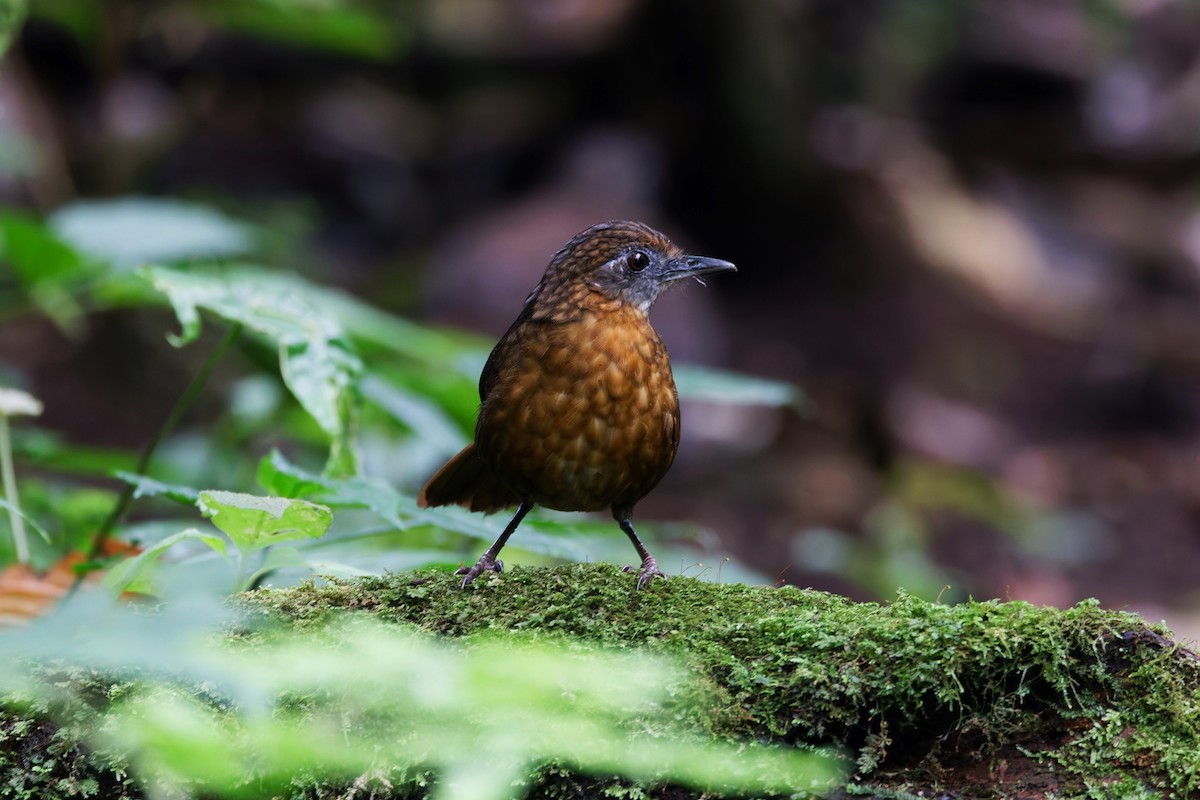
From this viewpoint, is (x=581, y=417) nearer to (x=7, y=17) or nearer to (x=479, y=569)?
(x=479, y=569)

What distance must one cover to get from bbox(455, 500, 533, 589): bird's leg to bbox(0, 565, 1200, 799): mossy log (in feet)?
1.23

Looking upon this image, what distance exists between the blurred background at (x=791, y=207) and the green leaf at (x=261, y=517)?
5523 millimetres

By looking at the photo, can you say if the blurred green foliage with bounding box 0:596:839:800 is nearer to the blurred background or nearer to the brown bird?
the brown bird

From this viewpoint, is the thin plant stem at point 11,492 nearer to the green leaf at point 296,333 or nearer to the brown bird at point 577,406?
the green leaf at point 296,333

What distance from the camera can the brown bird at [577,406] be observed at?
2.93 metres

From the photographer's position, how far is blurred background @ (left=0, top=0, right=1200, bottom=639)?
9.04 metres

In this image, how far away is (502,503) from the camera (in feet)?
11.1

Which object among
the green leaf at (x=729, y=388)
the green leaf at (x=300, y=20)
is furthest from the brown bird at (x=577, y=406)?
the green leaf at (x=300, y=20)

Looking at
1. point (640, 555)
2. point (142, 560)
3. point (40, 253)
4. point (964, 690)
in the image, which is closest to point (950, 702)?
point (964, 690)

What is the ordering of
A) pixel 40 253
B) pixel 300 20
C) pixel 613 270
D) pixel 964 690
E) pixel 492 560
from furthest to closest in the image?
pixel 300 20 < pixel 40 253 < pixel 613 270 < pixel 492 560 < pixel 964 690

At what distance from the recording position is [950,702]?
205 centimetres

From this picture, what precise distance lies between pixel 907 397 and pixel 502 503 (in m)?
7.93

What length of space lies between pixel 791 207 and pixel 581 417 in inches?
365

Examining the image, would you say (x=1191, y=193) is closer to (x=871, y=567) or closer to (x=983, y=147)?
(x=983, y=147)
